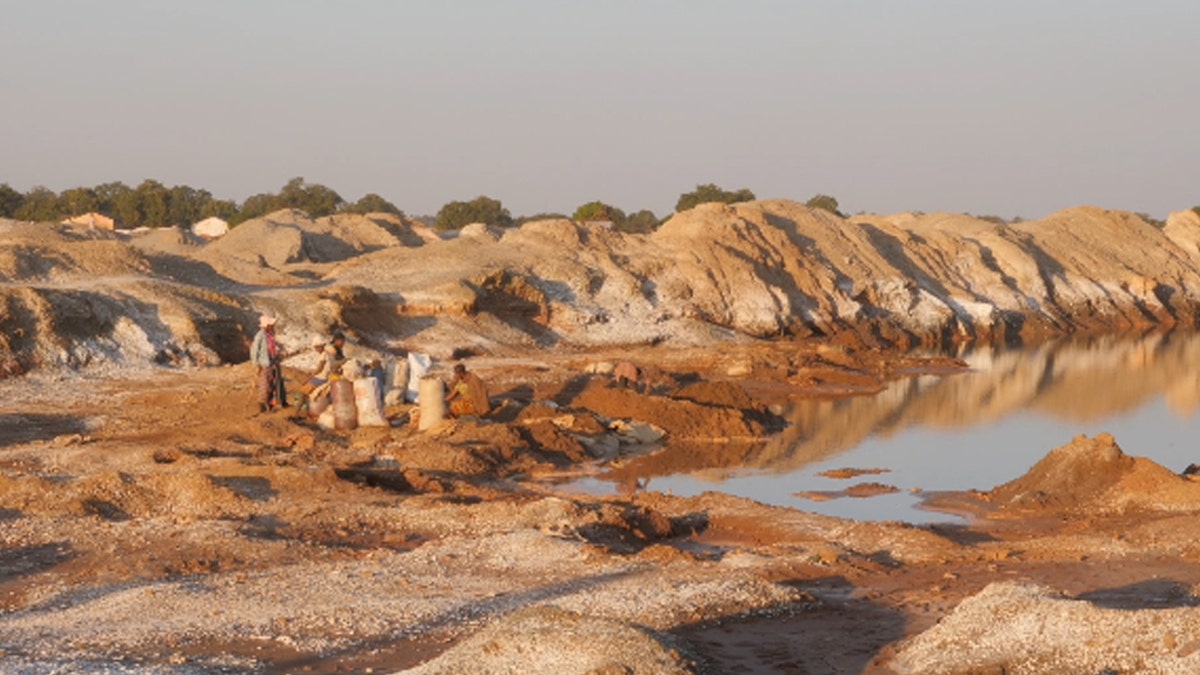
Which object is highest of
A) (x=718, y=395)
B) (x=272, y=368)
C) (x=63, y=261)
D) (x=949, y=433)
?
(x=63, y=261)

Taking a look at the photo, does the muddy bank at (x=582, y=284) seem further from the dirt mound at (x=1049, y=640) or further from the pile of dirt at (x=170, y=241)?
the dirt mound at (x=1049, y=640)

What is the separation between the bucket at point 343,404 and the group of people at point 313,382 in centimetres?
27

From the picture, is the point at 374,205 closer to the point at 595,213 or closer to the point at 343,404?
the point at 595,213

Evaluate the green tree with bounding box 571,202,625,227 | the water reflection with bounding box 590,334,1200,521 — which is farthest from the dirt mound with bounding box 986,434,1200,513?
the green tree with bounding box 571,202,625,227

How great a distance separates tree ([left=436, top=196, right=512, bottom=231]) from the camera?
7538cm

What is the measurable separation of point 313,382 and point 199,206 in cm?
6155

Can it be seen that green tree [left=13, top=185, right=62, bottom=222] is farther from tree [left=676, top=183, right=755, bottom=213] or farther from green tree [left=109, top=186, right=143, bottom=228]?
tree [left=676, top=183, right=755, bottom=213]

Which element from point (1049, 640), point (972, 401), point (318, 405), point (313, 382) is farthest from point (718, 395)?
point (1049, 640)

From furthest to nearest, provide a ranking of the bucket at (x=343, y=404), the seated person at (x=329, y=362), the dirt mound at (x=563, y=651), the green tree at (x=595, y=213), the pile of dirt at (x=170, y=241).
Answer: the green tree at (x=595, y=213) < the pile of dirt at (x=170, y=241) < the seated person at (x=329, y=362) < the bucket at (x=343, y=404) < the dirt mound at (x=563, y=651)

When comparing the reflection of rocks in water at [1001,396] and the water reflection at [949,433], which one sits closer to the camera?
the water reflection at [949,433]

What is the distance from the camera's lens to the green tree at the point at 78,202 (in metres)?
70.5

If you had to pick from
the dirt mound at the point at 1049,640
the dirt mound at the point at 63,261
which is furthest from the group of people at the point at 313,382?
the dirt mound at the point at 1049,640

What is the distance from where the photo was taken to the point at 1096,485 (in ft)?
50.1

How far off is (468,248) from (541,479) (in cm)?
2120
